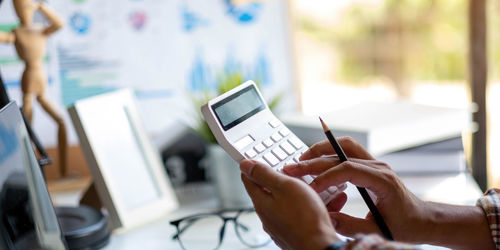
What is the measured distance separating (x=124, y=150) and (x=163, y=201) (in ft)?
0.37

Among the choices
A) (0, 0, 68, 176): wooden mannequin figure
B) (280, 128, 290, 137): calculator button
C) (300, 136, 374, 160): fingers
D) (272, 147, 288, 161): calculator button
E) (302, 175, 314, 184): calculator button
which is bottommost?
(302, 175, 314, 184): calculator button

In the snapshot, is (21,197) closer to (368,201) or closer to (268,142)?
(268,142)

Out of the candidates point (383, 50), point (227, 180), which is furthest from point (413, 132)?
point (383, 50)

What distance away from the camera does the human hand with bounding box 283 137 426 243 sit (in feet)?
2.12

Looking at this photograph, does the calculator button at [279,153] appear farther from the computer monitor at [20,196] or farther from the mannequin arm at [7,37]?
the mannequin arm at [7,37]

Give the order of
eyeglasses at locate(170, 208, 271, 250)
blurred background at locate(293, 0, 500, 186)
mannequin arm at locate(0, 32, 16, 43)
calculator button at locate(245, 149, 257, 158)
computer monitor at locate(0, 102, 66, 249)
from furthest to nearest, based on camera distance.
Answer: blurred background at locate(293, 0, 500, 186) → mannequin arm at locate(0, 32, 16, 43) → eyeglasses at locate(170, 208, 271, 250) → calculator button at locate(245, 149, 257, 158) → computer monitor at locate(0, 102, 66, 249)

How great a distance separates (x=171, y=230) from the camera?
0.94 metres

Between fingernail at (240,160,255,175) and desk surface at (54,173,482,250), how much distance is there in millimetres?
271

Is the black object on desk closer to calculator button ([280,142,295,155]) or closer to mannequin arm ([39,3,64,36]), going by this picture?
calculator button ([280,142,295,155])

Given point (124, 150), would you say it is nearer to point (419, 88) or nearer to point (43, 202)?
point (43, 202)

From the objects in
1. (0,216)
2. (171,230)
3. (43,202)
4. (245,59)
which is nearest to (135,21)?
(245,59)

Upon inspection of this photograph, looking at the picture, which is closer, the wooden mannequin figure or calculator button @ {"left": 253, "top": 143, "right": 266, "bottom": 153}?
calculator button @ {"left": 253, "top": 143, "right": 266, "bottom": 153}

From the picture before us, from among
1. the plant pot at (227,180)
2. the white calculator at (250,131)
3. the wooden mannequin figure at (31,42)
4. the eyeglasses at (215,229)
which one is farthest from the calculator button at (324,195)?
the wooden mannequin figure at (31,42)

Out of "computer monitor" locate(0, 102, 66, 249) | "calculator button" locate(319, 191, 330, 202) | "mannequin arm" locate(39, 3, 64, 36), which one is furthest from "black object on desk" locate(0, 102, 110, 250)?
"mannequin arm" locate(39, 3, 64, 36)
